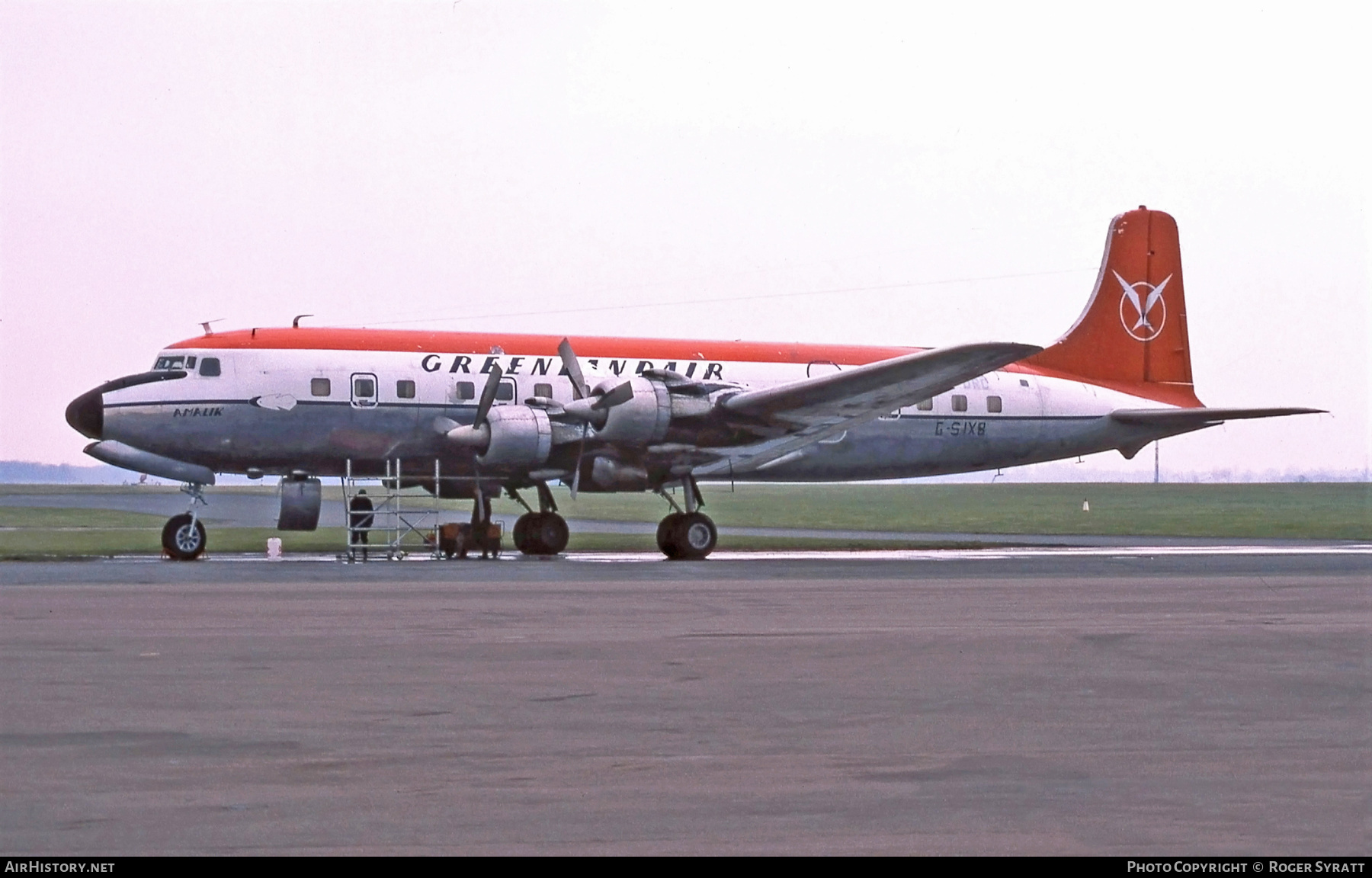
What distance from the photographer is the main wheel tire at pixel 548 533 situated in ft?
102

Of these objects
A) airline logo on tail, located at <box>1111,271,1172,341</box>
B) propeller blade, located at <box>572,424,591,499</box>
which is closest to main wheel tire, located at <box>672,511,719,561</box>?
propeller blade, located at <box>572,424,591,499</box>

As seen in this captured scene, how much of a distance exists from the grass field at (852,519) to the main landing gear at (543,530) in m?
3.84

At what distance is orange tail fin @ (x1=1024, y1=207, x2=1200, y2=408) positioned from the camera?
3669 cm

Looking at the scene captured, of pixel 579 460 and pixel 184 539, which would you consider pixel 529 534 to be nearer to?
pixel 579 460

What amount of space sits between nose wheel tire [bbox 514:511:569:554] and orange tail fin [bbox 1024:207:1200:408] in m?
11.4

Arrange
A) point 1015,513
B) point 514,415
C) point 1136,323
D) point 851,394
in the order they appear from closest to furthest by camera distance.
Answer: point 514,415, point 851,394, point 1136,323, point 1015,513

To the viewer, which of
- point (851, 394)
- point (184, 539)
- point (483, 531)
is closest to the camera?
point (184, 539)

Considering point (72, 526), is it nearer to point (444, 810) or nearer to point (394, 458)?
point (394, 458)

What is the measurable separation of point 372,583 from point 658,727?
499 inches

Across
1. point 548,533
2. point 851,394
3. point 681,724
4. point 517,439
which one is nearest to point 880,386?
point 851,394

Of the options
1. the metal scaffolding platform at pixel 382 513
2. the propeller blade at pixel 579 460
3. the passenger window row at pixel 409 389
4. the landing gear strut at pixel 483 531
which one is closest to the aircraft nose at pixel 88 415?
the passenger window row at pixel 409 389

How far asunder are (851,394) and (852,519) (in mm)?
30412

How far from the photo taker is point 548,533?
3120 centimetres

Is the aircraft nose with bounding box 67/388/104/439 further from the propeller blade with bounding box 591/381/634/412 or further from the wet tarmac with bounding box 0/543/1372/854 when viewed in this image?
the wet tarmac with bounding box 0/543/1372/854
